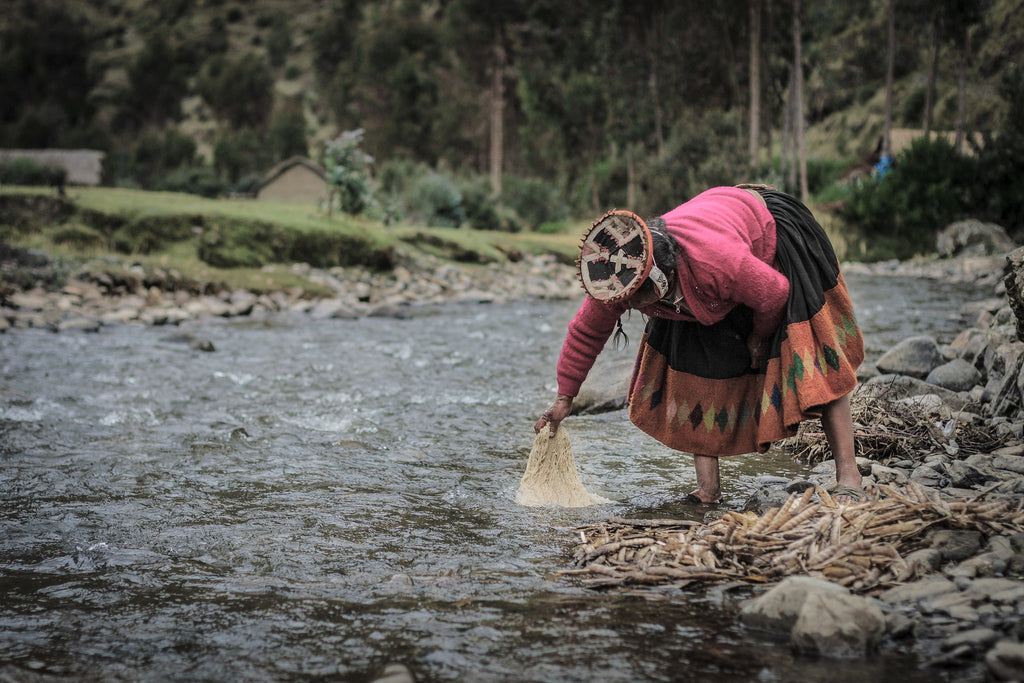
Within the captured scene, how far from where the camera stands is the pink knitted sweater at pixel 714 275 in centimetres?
326

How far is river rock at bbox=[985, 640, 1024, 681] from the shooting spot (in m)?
2.14

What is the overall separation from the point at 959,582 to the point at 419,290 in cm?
1363

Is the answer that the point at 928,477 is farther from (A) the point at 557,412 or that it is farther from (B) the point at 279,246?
(B) the point at 279,246

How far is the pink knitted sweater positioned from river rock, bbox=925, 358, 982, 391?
10.4 feet

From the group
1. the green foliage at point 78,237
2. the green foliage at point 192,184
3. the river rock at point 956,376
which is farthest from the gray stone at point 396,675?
the green foliage at point 192,184

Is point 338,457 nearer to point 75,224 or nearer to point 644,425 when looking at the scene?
point 644,425

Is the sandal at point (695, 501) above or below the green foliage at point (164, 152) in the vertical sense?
below

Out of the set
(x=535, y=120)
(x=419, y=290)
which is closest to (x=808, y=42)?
(x=535, y=120)

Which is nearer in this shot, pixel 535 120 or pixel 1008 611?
pixel 1008 611

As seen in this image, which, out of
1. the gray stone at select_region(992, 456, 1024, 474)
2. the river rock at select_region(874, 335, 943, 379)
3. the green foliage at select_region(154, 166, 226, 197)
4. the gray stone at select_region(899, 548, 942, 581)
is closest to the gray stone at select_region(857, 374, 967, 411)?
the river rock at select_region(874, 335, 943, 379)

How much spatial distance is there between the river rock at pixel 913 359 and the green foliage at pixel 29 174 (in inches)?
867

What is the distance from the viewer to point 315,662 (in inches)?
96.9

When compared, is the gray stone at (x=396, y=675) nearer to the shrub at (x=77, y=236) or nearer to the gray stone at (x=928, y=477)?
the gray stone at (x=928, y=477)

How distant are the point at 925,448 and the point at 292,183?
28.5m
